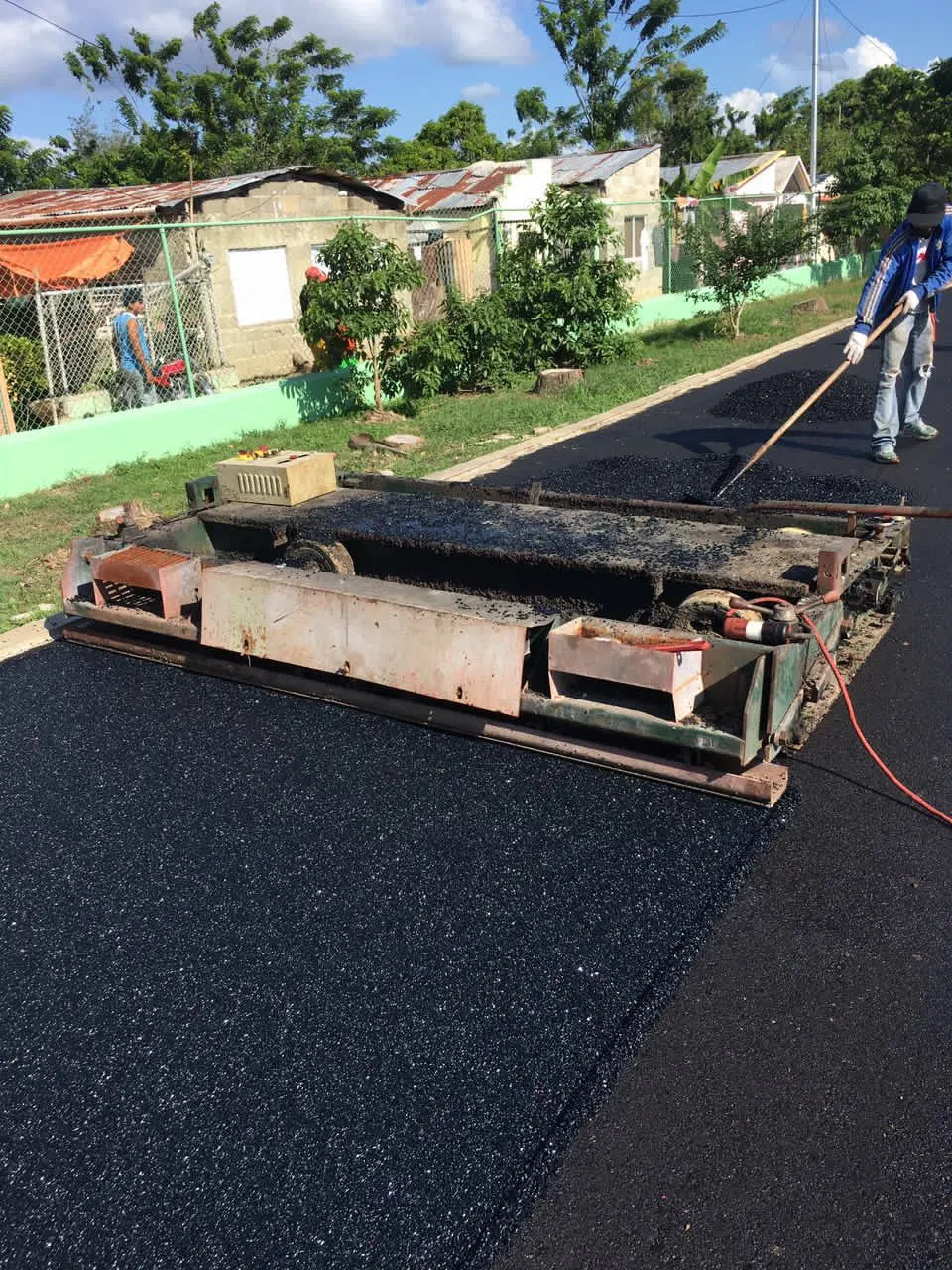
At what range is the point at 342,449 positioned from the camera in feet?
30.8

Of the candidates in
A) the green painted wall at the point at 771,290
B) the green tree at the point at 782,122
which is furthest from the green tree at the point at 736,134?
the green painted wall at the point at 771,290

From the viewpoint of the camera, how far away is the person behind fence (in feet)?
33.4

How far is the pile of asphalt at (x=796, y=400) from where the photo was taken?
378 inches

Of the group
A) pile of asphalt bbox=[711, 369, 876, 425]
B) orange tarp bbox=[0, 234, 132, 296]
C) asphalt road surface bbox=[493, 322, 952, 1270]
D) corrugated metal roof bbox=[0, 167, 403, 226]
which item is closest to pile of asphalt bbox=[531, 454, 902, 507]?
pile of asphalt bbox=[711, 369, 876, 425]

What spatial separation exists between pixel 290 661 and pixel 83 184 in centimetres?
3214

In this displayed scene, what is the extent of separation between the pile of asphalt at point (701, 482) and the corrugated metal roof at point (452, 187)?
1343 centimetres

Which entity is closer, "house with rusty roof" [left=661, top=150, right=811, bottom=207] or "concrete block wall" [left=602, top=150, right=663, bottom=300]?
"concrete block wall" [left=602, top=150, right=663, bottom=300]

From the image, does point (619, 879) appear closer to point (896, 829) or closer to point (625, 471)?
point (896, 829)

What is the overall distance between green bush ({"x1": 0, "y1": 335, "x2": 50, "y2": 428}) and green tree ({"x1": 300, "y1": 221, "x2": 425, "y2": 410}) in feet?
9.16

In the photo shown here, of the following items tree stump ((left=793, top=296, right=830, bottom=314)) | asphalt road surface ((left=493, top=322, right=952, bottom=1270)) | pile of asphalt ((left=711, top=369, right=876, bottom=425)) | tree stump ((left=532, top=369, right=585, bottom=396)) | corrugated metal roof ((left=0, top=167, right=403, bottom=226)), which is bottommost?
asphalt road surface ((left=493, top=322, right=952, bottom=1270))

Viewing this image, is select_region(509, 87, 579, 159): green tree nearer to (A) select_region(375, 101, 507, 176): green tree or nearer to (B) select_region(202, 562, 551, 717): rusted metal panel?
(A) select_region(375, 101, 507, 176): green tree

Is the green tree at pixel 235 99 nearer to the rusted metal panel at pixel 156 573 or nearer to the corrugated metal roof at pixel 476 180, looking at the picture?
the corrugated metal roof at pixel 476 180

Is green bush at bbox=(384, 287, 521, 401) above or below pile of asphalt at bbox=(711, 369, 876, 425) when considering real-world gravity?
above

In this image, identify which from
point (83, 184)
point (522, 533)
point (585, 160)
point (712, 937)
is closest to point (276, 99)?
point (83, 184)
